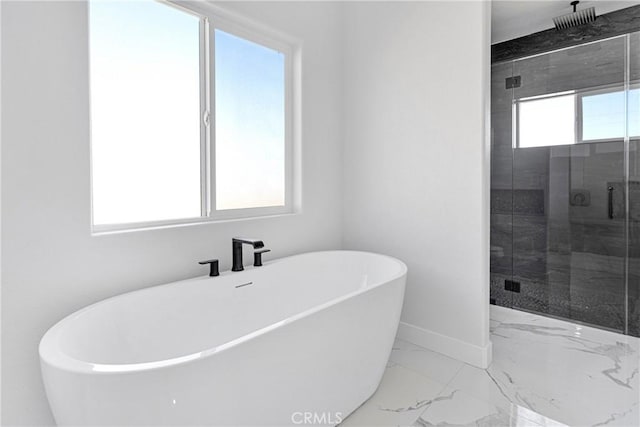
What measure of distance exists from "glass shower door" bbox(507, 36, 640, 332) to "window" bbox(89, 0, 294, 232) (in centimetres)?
206

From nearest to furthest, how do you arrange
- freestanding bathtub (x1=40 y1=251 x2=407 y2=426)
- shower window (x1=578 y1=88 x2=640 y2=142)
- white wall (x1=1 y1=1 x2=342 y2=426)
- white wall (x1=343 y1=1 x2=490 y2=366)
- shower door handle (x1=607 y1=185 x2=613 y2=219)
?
freestanding bathtub (x1=40 y1=251 x2=407 y2=426) → white wall (x1=1 y1=1 x2=342 y2=426) → white wall (x1=343 y1=1 x2=490 y2=366) → shower window (x1=578 y1=88 x2=640 y2=142) → shower door handle (x1=607 y1=185 x2=613 y2=219)

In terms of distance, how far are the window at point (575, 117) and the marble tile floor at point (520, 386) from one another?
4.94ft

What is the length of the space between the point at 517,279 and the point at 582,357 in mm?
930

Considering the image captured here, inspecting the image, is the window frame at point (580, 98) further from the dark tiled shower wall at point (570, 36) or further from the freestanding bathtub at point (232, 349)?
the freestanding bathtub at point (232, 349)

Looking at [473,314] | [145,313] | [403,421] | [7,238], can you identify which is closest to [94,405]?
[145,313]

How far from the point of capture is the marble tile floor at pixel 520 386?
5.02ft

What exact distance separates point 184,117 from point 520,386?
2.36 meters

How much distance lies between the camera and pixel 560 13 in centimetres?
255

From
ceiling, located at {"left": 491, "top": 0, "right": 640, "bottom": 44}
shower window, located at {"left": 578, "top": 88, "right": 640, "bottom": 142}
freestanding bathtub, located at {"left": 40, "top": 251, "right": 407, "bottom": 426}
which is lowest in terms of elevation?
freestanding bathtub, located at {"left": 40, "top": 251, "right": 407, "bottom": 426}

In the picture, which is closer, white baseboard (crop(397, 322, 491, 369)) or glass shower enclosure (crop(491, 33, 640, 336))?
white baseboard (crop(397, 322, 491, 369))

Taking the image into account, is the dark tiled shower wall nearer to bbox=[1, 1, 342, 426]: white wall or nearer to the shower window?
the shower window

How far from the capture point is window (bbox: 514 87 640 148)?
7.88 ft

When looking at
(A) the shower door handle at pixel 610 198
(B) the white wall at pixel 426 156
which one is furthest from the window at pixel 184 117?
(A) the shower door handle at pixel 610 198

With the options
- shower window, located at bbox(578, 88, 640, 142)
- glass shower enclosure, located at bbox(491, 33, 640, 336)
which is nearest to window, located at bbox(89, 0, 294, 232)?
glass shower enclosure, located at bbox(491, 33, 640, 336)
